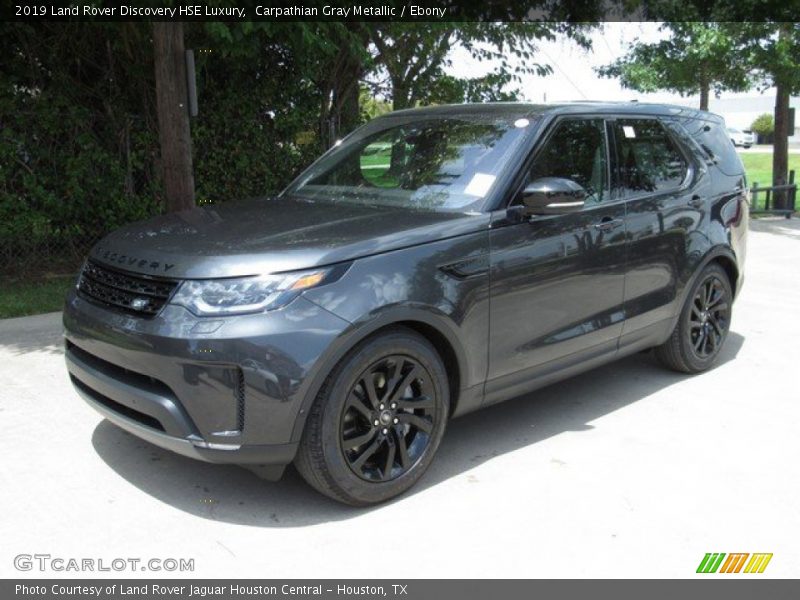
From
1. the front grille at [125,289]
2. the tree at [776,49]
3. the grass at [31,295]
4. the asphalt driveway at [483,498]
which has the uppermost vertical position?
the tree at [776,49]

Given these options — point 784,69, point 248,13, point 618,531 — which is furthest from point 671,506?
point 784,69

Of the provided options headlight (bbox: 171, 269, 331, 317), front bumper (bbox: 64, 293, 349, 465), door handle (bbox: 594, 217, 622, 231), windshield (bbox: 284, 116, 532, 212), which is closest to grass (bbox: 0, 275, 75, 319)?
windshield (bbox: 284, 116, 532, 212)

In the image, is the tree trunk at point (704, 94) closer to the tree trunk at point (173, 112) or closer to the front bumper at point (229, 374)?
the tree trunk at point (173, 112)

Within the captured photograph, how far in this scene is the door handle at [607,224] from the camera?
4496 millimetres

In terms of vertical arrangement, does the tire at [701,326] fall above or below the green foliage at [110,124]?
below

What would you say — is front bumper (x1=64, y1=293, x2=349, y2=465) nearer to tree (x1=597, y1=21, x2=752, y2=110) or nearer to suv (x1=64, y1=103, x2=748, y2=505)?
suv (x1=64, y1=103, x2=748, y2=505)

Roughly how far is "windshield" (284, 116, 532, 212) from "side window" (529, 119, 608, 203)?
0.64 ft

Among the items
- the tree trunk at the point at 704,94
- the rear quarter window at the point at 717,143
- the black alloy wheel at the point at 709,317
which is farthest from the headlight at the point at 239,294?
the tree trunk at the point at 704,94

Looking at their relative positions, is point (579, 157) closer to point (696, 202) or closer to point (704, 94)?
point (696, 202)

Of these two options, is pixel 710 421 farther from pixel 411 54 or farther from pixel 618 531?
Answer: pixel 411 54

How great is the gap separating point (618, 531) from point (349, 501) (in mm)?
1162

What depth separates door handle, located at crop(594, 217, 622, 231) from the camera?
450 cm

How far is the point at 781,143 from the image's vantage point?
1558 centimetres

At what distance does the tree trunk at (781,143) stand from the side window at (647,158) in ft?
35.6
